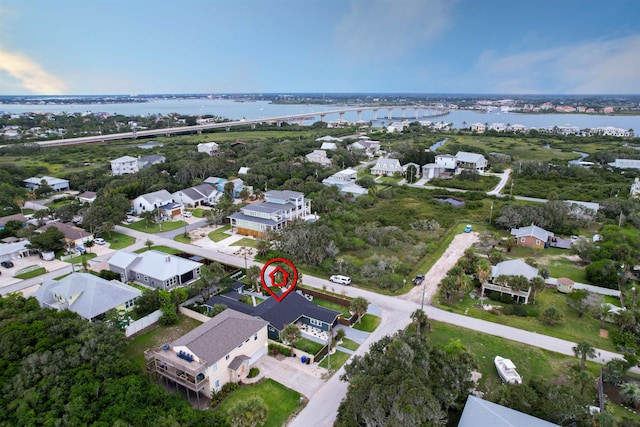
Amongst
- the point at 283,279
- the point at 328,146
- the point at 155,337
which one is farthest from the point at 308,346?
the point at 328,146

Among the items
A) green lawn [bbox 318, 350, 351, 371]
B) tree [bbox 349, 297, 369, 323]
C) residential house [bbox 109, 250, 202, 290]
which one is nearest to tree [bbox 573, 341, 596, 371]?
tree [bbox 349, 297, 369, 323]

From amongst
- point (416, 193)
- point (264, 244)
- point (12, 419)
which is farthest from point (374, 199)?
point (12, 419)

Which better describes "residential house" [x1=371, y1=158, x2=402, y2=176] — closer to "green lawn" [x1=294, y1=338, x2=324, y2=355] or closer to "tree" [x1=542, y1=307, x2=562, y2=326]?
"tree" [x1=542, y1=307, x2=562, y2=326]

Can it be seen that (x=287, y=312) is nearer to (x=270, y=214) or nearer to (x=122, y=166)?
(x=270, y=214)

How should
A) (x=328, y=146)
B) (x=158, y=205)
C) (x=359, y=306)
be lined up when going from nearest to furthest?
(x=359, y=306), (x=158, y=205), (x=328, y=146)

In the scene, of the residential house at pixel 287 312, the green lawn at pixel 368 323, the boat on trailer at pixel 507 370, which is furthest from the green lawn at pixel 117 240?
the boat on trailer at pixel 507 370

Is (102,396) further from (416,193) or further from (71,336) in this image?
(416,193)

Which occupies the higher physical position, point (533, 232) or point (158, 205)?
point (533, 232)
